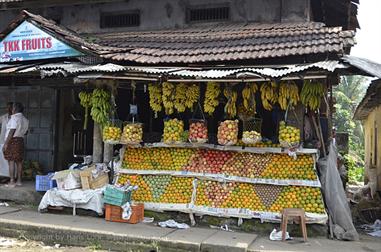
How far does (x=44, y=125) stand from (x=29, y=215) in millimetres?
3317

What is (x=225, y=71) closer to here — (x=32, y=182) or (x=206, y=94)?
(x=206, y=94)

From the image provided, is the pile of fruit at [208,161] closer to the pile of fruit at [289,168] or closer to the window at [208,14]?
the pile of fruit at [289,168]

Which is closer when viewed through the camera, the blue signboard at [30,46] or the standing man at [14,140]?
the blue signboard at [30,46]

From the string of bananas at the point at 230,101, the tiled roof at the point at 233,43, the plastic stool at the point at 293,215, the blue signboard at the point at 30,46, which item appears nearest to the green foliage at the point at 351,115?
the tiled roof at the point at 233,43

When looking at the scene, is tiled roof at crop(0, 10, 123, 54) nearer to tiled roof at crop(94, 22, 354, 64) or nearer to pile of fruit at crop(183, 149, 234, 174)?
tiled roof at crop(94, 22, 354, 64)

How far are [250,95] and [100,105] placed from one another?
2909 mm

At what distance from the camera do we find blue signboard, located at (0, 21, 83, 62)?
26.3 feet

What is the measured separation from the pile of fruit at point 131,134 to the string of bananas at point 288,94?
2.71m

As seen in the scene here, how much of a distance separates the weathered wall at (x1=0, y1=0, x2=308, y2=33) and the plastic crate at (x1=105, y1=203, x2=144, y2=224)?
5.03 m

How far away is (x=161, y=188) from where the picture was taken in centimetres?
742

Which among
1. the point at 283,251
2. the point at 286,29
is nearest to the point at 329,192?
the point at 283,251

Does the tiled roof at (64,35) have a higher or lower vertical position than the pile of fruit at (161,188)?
higher

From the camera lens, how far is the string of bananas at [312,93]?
6617 millimetres

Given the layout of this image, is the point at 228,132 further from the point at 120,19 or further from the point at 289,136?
the point at 120,19
